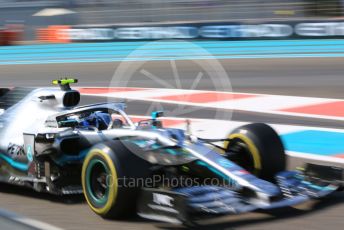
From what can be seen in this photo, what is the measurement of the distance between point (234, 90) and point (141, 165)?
8.40 m

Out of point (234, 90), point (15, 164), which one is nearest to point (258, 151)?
point (15, 164)

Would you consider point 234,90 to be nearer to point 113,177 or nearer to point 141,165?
point 141,165

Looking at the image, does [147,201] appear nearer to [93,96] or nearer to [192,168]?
[192,168]

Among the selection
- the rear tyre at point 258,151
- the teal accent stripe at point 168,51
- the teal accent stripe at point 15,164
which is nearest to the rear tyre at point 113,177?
the teal accent stripe at point 15,164

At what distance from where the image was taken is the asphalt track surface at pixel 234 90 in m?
5.02

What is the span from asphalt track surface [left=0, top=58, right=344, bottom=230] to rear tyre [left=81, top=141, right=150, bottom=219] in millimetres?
125

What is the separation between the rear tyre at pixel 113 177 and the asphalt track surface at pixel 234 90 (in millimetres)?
125

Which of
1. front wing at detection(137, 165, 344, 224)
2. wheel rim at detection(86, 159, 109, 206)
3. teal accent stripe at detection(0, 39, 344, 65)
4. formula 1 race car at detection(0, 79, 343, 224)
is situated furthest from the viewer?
teal accent stripe at detection(0, 39, 344, 65)

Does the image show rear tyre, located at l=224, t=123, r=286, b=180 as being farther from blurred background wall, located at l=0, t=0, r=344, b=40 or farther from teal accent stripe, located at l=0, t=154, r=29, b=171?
blurred background wall, located at l=0, t=0, r=344, b=40

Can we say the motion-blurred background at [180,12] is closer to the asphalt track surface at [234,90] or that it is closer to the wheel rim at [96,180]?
the asphalt track surface at [234,90]

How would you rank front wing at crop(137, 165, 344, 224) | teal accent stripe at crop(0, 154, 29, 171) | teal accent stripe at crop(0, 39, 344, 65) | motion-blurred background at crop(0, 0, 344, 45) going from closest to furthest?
front wing at crop(137, 165, 344, 224), teal accent stripe at crop(0, 154, 29, 171), teal accent stripe at crop(0, 39, 344, 65), motion-blurred background at crop(0, 0, 344, 45)

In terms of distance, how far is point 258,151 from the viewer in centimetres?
580

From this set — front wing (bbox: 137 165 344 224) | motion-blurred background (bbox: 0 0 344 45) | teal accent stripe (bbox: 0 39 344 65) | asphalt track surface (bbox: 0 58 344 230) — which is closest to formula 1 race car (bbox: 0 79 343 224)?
front wing (bbox: 137 165 344 224)

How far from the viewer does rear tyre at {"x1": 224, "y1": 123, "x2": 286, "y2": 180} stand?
18.9ft
